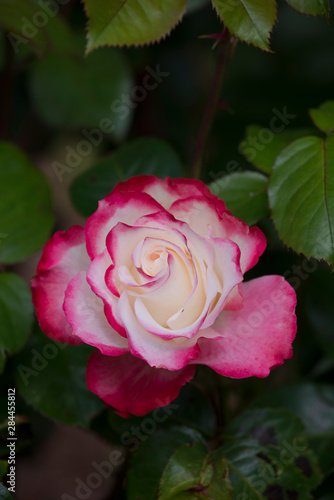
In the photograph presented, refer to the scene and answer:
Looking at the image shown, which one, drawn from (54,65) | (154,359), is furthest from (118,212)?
(54,65)

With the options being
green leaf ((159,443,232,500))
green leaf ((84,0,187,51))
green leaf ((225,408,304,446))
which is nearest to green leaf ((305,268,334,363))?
green leaf ((225,408,304,446))

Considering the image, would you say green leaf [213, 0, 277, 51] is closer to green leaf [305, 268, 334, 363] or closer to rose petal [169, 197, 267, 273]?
rose petal [169, 197, 267, 273]

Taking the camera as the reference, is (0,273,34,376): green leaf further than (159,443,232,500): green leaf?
Yes

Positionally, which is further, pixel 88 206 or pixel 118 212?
pixel 88 206

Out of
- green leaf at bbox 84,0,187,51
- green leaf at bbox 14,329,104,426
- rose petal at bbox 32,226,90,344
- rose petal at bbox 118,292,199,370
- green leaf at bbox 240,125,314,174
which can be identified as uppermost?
green leaf at bbox 84,0,187,51

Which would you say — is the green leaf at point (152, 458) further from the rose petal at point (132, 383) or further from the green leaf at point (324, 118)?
the green leaf at point (324, 118)

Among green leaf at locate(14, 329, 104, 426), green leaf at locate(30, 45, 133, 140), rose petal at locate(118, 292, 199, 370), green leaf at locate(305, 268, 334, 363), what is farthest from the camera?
green leaf at locate(30, 45, 133, 140)

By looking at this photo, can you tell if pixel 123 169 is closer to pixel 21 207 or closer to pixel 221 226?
pixel 21 207

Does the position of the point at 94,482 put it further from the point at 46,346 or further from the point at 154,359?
the point at 154,359
